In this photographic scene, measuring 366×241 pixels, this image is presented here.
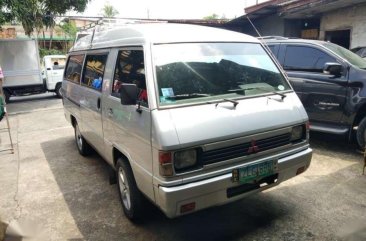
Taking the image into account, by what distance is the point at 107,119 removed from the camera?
4.15 meters

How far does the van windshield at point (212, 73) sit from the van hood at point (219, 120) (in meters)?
0.14

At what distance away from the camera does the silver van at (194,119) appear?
2.90 meters

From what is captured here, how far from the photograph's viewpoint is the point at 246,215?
376 centimetres

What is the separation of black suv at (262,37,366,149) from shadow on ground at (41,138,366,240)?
1117 mm

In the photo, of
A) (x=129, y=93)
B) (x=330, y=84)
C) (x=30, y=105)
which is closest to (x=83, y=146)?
(x=129, y=93)

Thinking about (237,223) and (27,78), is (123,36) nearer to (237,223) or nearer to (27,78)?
(237,223)

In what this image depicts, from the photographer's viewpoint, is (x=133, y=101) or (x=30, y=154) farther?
(x=30, y=154)

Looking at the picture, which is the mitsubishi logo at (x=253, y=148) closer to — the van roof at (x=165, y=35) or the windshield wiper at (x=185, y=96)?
the windshield wiper at (x=185, y=96)

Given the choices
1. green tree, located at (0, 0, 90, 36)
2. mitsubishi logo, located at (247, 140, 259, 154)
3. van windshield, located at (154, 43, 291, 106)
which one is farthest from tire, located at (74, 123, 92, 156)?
green tree, located at (0, 0, 90, 36)

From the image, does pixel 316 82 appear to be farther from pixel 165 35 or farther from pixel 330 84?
pixel 165 35

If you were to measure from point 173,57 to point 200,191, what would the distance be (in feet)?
4.47

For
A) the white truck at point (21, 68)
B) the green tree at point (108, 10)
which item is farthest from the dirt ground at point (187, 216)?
the green tree at point (108, 10)

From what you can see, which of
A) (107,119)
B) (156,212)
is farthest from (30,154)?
(156,212)

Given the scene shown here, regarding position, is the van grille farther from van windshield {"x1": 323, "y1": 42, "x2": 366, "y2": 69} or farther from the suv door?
van windshield {"x1": 323, "y1": 42, "x2": 366, "y2": 69}
